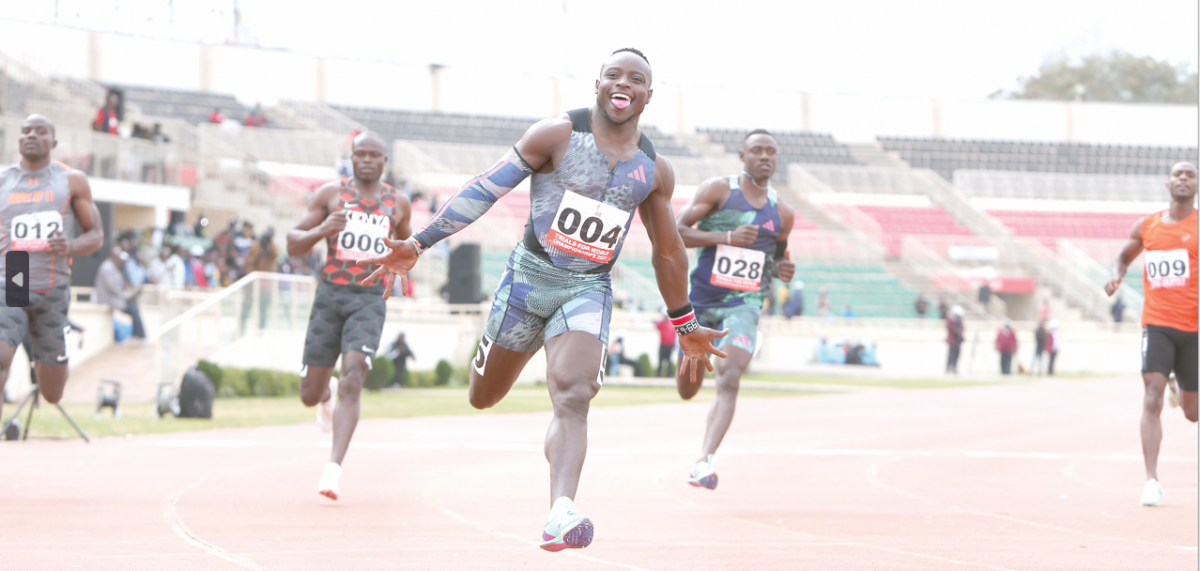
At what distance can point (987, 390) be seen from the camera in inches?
1080

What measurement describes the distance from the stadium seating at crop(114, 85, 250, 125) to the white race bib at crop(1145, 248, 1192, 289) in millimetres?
39593

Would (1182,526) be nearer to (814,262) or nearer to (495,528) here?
(495,528)

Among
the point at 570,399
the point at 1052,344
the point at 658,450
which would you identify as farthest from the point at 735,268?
the point at 1052,344

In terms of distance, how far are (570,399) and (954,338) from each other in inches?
1223

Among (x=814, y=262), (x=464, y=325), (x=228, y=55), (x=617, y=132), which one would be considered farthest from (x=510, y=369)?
(x=228, y=55)

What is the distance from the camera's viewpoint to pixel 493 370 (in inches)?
221

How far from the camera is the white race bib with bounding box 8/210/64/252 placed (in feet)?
26.9

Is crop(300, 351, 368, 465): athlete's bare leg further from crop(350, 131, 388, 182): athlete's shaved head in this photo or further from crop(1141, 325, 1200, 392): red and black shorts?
crop(1141, 325, 1200, 392): red and black shorts

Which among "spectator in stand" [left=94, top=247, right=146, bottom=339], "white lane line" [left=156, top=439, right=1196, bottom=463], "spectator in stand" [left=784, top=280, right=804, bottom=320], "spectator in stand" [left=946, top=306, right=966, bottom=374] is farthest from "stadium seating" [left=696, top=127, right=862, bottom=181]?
"white lane line" [left=156, top=439, right=1196, bottom=463]

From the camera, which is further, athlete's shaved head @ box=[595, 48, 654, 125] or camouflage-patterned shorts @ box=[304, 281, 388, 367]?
camouflage-patterned shorts @ box=[304, 281, 388, 367]

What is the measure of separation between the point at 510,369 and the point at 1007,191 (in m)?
50.9

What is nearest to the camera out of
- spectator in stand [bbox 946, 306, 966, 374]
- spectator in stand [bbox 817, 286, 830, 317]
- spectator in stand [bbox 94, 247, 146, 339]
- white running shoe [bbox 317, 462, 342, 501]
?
white running shoe [bbox 317, 462, 342, 501]

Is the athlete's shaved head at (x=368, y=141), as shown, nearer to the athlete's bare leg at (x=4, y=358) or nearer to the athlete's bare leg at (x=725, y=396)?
the athlete's bare leg at (x=4, y=358)

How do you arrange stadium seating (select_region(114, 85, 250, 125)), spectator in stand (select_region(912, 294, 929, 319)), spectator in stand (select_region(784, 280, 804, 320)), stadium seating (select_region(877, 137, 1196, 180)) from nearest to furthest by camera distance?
spectator in stand (select_region(784, 280, 804, 320)), spectator in stand (select_region(912, 294, 929, 319)), stadium seating (select_region(114, 85, 250, 125)), stadium seating (select_region(877, 137, 1196, 180))
